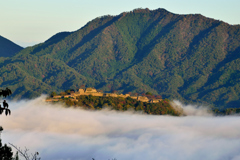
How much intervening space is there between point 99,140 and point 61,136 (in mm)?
12565

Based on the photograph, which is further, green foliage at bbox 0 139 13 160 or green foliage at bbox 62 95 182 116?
green foliage at bbox 62 95 182 116

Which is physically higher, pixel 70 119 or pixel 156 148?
pixel 70 119

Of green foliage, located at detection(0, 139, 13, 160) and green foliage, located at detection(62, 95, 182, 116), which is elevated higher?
green foliage, located at detection(62, 95, 182, 116)

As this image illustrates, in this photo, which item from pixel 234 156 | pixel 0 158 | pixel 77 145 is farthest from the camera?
pixel 77 145

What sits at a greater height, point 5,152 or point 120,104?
point 120,104

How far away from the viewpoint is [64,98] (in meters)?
178

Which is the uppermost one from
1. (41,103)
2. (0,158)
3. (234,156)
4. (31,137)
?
(41,103)

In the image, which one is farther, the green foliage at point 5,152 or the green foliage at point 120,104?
the green foliage at point 120,104

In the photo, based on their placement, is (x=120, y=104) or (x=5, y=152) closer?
(x=5, y=152)

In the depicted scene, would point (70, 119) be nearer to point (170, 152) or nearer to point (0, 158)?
point (170, 152)

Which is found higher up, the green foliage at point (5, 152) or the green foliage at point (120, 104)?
the green foliage at point (120, 104)

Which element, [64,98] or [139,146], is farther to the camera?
[139,146]

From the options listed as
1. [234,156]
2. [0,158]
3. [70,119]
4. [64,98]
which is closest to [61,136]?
[70,119]

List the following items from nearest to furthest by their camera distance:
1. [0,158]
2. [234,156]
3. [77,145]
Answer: [0,158] → [234,156] → [77,145]
